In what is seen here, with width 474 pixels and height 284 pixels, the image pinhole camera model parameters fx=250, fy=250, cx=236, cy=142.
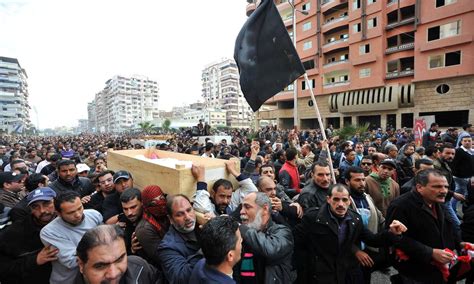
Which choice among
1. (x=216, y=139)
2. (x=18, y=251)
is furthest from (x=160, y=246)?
(x=216, y=139)

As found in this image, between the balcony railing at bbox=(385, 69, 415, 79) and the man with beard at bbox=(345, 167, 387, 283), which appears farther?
the balcony railing at bbox=(385, 69, 415, 79)

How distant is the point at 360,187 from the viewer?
3174 millimetres

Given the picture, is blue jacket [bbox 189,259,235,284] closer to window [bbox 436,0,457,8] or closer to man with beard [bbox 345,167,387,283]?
man with beard [bbox 345,167,387,283]

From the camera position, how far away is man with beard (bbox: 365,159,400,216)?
378 cm

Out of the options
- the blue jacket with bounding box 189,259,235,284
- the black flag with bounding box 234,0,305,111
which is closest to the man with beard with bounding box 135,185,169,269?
the blue jacket with bounding box 189,259,235,284

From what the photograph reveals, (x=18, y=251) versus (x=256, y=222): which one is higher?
(x=256, y=222)

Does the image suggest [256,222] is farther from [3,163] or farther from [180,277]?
[3,163]

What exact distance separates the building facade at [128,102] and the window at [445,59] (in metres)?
101

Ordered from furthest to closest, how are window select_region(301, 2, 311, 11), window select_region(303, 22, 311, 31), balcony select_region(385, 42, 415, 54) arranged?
window select_region(303, 22, 311, 31) < window select_region(301, 2, 311, 11) < balcony select_region(385, 42, 415, 54)

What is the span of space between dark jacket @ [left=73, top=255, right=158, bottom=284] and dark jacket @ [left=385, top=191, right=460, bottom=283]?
2.30 m

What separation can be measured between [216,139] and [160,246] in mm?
12233

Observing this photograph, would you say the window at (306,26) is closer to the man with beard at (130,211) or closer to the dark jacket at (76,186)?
the dark jacket at (76,186)

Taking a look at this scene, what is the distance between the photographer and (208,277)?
1634 mm

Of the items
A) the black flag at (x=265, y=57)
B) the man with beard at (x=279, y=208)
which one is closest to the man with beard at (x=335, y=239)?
the man with beard at (x=279, y=208)
